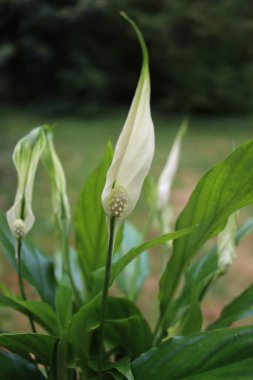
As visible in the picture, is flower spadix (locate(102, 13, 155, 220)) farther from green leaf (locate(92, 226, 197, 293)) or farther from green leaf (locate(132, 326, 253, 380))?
green leaf (locate(132, 326, 253, 380))

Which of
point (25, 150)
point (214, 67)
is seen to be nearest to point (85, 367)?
point (25, 150)

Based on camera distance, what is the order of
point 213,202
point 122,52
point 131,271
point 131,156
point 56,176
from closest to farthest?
point 131,156 → point 213,202 → point 56,176 → point 131,271 → point 122,52

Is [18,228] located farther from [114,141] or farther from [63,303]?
[114,141]

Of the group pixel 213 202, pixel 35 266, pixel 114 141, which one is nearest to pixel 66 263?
pixel 35 266

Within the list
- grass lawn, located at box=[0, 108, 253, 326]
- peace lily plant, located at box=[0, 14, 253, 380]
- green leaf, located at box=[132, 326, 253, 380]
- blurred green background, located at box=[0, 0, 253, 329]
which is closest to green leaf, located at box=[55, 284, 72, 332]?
peace lily plant, located at box=[0, 14, 253, 380]

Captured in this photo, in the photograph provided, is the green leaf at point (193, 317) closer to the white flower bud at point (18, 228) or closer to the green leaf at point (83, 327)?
the green leaf at point (83, 327)

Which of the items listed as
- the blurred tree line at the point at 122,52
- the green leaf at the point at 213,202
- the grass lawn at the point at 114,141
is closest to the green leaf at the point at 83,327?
the green leaf at the point at 213,202
